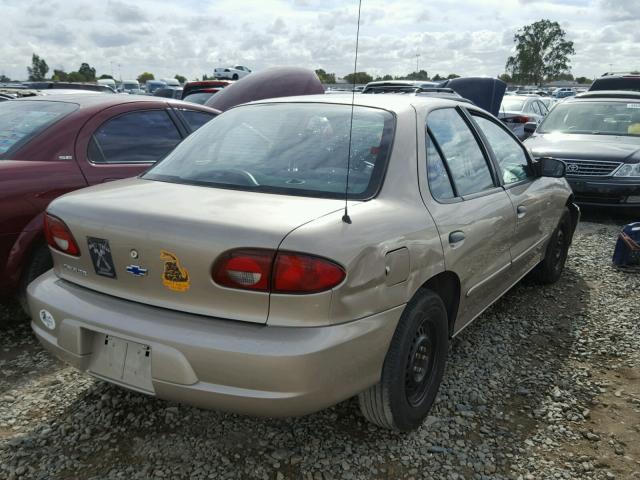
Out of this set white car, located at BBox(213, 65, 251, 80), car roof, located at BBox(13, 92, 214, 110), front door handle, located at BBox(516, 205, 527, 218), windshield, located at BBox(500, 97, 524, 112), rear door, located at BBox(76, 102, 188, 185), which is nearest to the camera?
front door handle, located at BBox(516, 205, 527, 218)

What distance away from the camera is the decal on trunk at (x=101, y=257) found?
224 centimetres

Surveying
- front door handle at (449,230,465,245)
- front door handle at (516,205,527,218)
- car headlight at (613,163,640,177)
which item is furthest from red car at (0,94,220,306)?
car headlight at (613,163,640,177)

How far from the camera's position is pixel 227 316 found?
2027 mm

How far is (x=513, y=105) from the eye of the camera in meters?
13.0

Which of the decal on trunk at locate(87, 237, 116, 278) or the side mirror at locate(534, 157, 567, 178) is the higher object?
the side mirror at locate(534, 157, 567, 178)

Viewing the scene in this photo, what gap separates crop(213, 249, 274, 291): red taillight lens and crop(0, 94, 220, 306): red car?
54.3 inches

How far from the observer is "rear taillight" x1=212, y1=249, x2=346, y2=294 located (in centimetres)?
194

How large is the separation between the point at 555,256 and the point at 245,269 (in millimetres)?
3413

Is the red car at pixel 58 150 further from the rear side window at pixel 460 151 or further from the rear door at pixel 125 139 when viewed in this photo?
the rear side window at pixel 460 151

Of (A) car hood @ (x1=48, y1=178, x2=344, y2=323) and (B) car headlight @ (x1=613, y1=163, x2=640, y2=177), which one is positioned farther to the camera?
(B) car headlight @ (x1=613, y1=163, x2=640, y2=177)

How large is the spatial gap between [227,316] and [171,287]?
25cm

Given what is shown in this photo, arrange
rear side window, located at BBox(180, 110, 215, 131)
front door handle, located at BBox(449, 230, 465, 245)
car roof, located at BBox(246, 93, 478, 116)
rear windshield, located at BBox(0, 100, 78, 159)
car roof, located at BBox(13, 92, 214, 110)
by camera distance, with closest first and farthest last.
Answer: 1. front door handle, located at BBox(449, 230, 465, 245)
2. car roof, located at BBox(246, 93, 478, 116)
3. rear windshield, located at BBox(0, 100, 78, 159)
4. car roof, located at BBox(13, 92, 214, 110)
5. rear side window, located at BBox(180, 110, 215, 131)

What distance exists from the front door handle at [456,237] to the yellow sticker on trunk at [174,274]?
1237 mm

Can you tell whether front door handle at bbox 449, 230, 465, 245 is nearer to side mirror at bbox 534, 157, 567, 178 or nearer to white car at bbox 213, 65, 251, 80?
side mirror at bbox 534, 157, 567, 178
